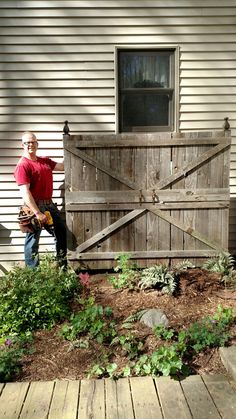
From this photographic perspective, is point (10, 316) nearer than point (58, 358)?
No

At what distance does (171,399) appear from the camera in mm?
2752

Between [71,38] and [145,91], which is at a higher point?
[71,38]

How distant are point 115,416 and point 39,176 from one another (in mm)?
2928

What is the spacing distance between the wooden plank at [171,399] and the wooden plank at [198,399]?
0.04 metres

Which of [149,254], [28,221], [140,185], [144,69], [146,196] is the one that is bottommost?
[149,254]

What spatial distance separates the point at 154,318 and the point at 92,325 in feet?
1.92

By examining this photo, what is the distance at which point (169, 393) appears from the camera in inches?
111

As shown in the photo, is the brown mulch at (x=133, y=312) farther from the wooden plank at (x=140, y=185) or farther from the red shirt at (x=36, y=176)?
the red shirt at (x=36, y=176)

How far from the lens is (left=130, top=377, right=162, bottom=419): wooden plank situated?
262 cm

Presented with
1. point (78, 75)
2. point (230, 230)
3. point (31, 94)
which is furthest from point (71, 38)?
point (230, 230)

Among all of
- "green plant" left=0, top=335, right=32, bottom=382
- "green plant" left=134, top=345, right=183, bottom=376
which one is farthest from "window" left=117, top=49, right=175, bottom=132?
"green plant" left=134, top=345, right=183, bottom=376

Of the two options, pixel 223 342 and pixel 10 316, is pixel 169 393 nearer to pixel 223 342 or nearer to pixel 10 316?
pixel 223 342

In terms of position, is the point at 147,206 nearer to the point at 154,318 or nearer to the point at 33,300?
the point at 154,318

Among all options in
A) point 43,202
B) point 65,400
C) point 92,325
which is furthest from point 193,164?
point 65,400
